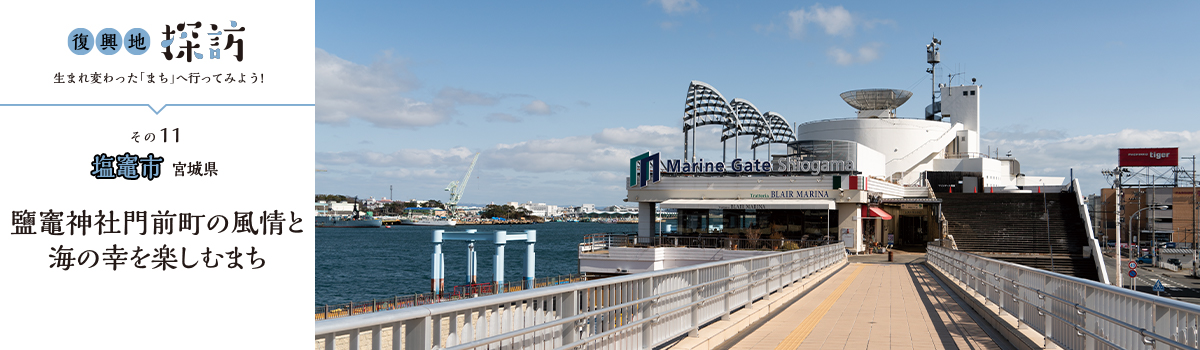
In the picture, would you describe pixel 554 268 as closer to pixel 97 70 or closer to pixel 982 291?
pixel 982 291

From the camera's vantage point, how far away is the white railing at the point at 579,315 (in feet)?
13.6

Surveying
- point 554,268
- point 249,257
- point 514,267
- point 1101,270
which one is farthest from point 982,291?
point 514,267

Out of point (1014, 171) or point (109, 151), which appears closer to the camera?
point (109, 151)

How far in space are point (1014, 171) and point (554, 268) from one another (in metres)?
52.4

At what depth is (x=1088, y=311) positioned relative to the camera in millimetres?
7430

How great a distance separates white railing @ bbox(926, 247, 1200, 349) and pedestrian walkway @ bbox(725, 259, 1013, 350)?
580 mm

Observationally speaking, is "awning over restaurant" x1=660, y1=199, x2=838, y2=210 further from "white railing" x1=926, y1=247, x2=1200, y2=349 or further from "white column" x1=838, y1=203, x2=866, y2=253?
"white railing" x1=926, y1=247, x2=1200, y2=349

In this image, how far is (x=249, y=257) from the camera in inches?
260

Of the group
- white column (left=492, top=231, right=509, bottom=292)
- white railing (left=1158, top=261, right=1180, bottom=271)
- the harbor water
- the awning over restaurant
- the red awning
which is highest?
the awning over restaurant

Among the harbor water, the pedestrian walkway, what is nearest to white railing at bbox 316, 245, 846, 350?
the pedestrian walkway

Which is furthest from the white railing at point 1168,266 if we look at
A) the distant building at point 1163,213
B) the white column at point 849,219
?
the white column at point 849,219

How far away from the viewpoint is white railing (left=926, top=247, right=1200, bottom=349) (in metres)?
5.44

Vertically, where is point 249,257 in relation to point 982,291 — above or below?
above

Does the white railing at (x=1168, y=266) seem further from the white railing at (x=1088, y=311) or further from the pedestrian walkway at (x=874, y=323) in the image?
the white railing at (x=1088, y=311)
